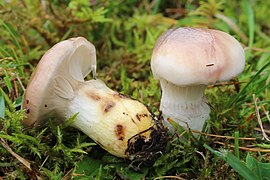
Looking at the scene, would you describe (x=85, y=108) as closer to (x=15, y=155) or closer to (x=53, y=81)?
(x=53, y=81)

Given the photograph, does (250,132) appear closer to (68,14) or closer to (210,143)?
(210,143)

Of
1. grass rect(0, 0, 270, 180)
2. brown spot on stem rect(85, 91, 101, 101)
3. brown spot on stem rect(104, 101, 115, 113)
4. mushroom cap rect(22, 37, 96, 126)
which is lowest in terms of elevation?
grass rect(0, 0, 270, 180)

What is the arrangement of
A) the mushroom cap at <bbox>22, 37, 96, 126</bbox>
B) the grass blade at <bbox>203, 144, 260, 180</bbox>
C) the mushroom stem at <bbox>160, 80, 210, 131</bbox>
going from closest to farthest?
the grass blade at <bbox>203, 144, 260, 180</bbox> < the mushroom cap at <bbox>22, 37, 96, 126</bbox> < the mushroom stem at <bbox>160, 80, 210, 131</bbox>

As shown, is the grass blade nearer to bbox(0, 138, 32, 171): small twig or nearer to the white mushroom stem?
the white mushroom stem

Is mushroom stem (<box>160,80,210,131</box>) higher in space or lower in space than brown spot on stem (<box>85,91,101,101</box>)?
lower

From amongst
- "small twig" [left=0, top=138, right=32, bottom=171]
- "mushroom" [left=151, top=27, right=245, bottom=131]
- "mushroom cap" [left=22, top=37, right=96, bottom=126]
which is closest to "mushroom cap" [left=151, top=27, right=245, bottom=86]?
"mushroom" [left=151, top=27, right=245, bottom=131]

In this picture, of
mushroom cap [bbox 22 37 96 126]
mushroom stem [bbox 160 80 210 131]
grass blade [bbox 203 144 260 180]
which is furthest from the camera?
mushroom stem [bbox 160 80 210 131]

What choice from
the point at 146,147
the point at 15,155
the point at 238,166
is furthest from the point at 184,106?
the point at 15,155

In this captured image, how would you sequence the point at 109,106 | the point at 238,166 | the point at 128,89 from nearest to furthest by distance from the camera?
1. the point at 238,166
2. the point at 109,106
3. the point at 128,89
